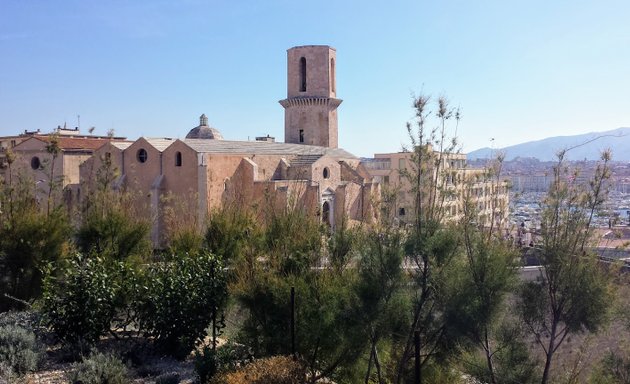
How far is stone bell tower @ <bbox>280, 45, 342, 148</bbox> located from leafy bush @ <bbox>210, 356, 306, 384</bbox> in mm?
27716

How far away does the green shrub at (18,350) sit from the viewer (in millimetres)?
7262

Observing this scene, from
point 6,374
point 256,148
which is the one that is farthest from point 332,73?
point 6,374

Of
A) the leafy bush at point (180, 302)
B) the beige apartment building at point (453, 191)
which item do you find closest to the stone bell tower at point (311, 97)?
the beige apartment building at point (453, 191)

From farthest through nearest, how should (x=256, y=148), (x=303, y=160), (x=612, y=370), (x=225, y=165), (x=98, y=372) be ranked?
(x=303, y=160) < (x=256, y=148) < (x=225, y=165) < (x=612, y=370) < (x=98, y=372)

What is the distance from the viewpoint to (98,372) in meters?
6.88

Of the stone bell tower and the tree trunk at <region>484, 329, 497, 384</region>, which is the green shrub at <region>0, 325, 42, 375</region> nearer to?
the tree trunk at <region>484, 329, 497, 384</region>

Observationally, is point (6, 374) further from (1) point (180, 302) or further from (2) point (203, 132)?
(2) point (203, 132)

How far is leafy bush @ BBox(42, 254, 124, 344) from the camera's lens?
25.8ft

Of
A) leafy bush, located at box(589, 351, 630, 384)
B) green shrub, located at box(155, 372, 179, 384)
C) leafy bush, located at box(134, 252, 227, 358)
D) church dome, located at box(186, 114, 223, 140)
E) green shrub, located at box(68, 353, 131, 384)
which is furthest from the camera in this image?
church dome, located at box(186, 114, 223, 140)

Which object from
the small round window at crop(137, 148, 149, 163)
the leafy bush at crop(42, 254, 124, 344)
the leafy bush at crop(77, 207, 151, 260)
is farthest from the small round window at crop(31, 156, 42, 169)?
the leafy bush at crop(42, 254, 124, 344)

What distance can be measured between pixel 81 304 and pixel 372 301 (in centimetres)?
417

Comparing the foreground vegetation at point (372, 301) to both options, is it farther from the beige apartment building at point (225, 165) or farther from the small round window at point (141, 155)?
the small round window at point (141, 155)

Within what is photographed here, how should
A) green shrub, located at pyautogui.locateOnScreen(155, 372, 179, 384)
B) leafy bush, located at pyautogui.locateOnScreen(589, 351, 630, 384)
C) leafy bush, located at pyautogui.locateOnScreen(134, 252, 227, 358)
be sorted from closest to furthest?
green shrub, located at pyautogui.locateOnScreen(155, 372, 179, 384) → leafy bush, located at pyautogui.locateOnScreen(589, 351, 630, 384) → leafy bush, located at pyautogui.locateOnScreen(134, 252, 227, 358)

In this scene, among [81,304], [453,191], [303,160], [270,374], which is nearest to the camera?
[270,374]
